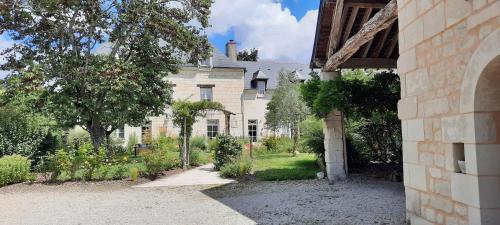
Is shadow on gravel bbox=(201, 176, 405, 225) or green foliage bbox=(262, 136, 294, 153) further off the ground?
green foliage bbox=(262, 136, 294, 153)

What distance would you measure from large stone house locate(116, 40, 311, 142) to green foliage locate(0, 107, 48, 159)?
32.4 feet

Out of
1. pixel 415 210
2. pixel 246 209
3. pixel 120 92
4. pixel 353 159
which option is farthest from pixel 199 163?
pixel 415 210

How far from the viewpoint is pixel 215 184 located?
31.1 ft

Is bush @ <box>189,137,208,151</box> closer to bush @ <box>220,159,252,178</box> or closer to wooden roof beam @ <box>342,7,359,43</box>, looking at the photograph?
bush @ <box>220,159,252,178</box>

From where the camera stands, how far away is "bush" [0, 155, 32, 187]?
32.6 feet

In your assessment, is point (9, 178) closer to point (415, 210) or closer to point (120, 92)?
point (120, 92)

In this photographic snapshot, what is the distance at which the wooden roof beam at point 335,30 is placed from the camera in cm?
742

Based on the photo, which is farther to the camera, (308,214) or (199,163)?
(199,163)

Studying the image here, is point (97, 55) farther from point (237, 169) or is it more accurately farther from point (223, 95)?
point (223, 95)

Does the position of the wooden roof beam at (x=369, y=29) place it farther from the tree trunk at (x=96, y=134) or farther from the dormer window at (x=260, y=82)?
the dormer window at (x=260, y=82)

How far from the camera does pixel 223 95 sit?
24.0 metres

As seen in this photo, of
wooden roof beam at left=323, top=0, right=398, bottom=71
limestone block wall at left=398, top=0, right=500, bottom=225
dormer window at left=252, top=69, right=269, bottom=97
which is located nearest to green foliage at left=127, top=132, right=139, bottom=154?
dormer window at left=252, top=69, right=269, bottom=97

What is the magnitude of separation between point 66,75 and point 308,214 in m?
9.23

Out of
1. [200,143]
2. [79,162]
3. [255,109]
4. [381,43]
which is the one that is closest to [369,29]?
[381,43]
